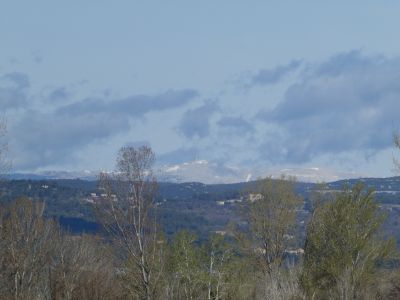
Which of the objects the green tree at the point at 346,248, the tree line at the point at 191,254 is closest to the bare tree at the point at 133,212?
the tree line at the point at 191,254

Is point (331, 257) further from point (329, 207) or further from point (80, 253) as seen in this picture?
point (80, 253)

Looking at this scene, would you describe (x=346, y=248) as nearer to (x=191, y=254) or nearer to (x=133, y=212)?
(x=191, y=254)

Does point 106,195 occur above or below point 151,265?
above

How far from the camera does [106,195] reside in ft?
204

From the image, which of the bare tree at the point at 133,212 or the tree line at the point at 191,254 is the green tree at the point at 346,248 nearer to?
the tree line at the point at 191,254

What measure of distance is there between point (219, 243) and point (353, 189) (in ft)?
43.2

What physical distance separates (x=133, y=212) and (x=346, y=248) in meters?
18.7

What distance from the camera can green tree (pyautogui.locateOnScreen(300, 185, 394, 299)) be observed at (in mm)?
71000

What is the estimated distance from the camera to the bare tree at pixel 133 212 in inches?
2393

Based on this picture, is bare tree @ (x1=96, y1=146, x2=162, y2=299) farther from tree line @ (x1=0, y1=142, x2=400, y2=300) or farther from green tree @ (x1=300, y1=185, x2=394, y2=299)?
A: green tree @ (x1=300, y1=185, x2=394, y2=299)

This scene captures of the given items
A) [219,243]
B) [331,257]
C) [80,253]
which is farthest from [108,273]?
[331,257]

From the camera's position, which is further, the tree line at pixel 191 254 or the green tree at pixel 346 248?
the green tree at pixel 346 248

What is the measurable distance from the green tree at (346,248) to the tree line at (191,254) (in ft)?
0.24

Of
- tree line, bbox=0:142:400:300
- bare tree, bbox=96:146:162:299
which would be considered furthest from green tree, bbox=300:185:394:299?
bare tree, bbox=96:146:162:299
